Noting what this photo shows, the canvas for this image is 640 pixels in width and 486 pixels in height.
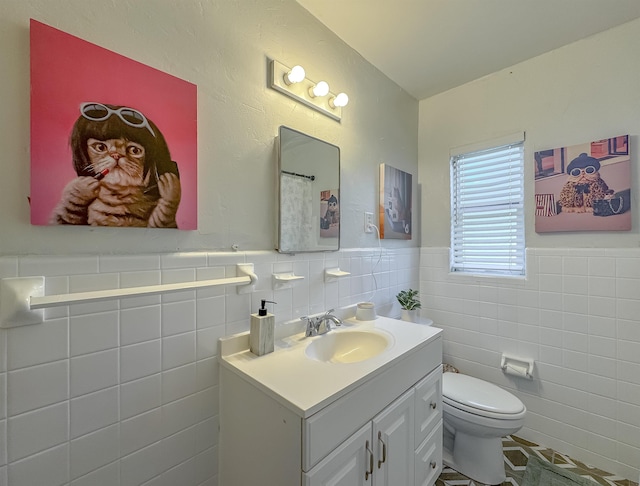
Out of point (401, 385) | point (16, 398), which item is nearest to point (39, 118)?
point (16, 398)

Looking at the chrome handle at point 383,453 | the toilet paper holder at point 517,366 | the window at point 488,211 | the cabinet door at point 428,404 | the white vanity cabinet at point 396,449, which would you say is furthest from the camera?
the window at point 488,211

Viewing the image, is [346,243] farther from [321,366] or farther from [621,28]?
[621,28]

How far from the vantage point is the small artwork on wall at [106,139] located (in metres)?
0.72

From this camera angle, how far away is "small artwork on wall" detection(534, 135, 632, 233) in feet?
4.83

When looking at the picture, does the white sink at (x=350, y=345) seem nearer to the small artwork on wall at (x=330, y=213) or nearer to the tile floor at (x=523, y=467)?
the small artwork on wall at (x=330, y=213)

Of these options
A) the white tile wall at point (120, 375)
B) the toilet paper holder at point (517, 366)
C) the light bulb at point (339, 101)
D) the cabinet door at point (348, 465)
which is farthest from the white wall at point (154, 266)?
the toilet paper holder at point (517, 366)

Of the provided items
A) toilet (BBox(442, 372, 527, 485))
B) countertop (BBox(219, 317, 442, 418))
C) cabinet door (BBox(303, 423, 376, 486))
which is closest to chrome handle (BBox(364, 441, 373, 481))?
cabinet door (BBox(303, 423, 376, 486))

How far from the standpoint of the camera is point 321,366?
0.99 meters

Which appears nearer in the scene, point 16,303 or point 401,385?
point 16,303

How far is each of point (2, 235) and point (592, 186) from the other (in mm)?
2473

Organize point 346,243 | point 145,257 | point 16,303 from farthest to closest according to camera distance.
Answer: point 346,243 → point 145,257 → point 16,303

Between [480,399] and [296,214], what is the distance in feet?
4.47

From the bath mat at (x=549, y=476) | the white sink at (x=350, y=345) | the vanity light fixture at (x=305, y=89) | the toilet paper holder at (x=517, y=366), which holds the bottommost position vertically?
the bath mat at (x=549, y=476)

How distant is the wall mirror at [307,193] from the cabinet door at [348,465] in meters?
0.75
